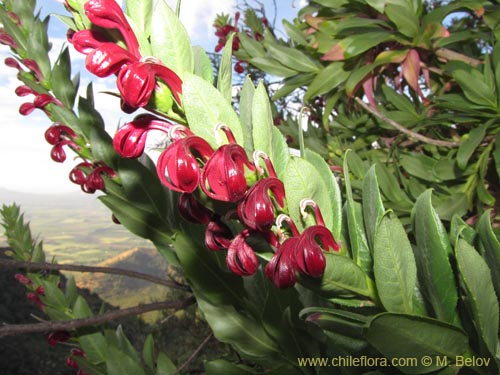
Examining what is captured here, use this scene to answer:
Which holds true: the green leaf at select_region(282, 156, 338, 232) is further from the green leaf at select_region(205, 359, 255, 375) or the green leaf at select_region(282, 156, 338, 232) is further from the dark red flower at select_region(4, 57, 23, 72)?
the dark red flower at select_region(4, 57, 23, 72)

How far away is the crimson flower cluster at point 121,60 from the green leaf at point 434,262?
0.24m

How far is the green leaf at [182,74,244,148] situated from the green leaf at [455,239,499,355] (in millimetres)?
213

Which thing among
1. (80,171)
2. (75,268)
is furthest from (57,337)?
(80,171)

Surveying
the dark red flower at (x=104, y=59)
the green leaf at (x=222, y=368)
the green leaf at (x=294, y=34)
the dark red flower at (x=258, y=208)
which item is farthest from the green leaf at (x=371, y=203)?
the green leaf at (x=294, y=34)

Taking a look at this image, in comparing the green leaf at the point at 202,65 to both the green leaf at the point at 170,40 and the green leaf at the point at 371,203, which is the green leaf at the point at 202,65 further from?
the green leaf at the point at 371,203

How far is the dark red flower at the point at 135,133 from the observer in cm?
34

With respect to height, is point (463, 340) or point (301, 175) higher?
point (301, 175)

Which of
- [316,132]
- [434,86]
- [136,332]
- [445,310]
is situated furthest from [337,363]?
[136,332]

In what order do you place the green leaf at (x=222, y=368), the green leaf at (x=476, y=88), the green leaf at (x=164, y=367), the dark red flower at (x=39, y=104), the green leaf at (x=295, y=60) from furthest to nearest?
the green leaf at (x=295, y=60) → the green leaf at (x=164, y=367) → the green leaf at (x=476, y=88) → the dark red flower at (x=39, y=104) → the green leaf at (x=222, y=368)

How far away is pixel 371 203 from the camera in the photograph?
39 centimetres

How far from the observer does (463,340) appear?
0.34 meters

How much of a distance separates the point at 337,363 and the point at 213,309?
0.20 meters

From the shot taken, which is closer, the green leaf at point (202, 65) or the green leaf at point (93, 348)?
the green leaf at point (202, 65)

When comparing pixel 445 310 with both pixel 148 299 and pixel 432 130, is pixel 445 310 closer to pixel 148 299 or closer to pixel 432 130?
pixel 432 130
